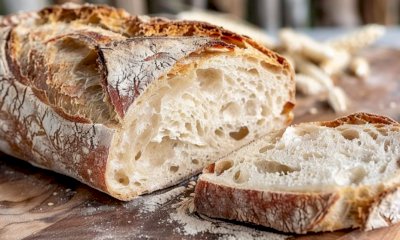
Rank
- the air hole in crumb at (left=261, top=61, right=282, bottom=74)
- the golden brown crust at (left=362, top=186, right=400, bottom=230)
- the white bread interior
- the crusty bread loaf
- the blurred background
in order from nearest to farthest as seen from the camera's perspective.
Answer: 1. the golden brown crust at (left=362, top=186, right=400, bottom=230)
2. the white bread interior
3. the crusty bread loaf
4. the air hole in crumb at (left=261, top=61, right=282, bottom=74)
5. the blurred background

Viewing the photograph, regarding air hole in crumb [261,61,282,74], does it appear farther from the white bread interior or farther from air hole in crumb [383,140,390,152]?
air hole in crumb [383,140,390,152]

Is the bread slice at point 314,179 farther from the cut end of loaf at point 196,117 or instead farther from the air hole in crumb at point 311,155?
the cut end of loaf at point 196,117

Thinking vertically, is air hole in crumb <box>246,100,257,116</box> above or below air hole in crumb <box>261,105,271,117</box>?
above

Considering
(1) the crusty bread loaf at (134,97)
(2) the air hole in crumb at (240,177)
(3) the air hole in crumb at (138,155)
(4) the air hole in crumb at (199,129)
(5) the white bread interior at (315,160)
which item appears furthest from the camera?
(4) the air hole in crumb at (199,129)

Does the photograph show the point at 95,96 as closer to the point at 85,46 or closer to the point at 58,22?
the point at 85,46

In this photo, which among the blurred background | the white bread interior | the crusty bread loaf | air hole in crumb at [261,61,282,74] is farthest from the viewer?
the blurred background

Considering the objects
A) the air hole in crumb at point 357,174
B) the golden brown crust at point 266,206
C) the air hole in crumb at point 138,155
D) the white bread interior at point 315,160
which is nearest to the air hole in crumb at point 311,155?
the white bread interior at point 315,160

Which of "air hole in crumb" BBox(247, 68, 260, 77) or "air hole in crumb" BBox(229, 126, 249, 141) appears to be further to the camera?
"air hole in crumb" BBox(229, 126, 249, 141)

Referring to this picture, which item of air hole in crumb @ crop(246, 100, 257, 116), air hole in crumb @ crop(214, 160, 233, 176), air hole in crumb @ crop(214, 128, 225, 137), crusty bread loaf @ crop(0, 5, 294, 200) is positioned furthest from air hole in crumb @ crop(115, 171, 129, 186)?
air hole in crumb @ crop(246, 100, 257, 116)
